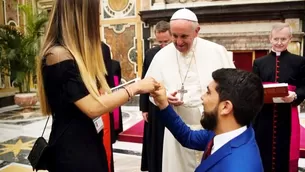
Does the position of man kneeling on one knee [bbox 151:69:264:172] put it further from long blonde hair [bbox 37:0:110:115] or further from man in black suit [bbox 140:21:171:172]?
man in black suit [bbox 140:21:171:172]

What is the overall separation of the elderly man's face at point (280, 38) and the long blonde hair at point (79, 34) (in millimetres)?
1921

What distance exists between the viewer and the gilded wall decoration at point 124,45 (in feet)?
28.0

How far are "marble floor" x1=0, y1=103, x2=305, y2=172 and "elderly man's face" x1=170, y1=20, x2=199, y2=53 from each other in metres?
1.92

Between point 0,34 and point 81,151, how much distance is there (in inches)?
244

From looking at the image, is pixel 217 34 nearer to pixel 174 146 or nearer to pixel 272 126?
pixel 272 126

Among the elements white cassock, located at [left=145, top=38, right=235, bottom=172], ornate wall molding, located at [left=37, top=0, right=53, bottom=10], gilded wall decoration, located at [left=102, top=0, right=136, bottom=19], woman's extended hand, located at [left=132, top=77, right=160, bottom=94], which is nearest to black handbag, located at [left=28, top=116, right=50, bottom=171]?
woman's extended hand, located at [left=132, top=77, right=160, bottom=94]

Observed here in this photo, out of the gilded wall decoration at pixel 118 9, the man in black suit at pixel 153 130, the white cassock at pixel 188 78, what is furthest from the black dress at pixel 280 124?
the gilded wall decoration at pixel 118 9

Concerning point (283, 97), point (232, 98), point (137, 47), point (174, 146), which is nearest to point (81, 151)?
point (232, 98)

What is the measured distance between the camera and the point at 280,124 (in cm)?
284

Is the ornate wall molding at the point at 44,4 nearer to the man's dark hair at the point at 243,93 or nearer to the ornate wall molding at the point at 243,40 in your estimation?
the ornate wall molding at the point at 243,40

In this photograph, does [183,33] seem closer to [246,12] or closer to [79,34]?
[79,34]

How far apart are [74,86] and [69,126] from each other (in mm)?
215

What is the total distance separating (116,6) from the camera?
28.3ft

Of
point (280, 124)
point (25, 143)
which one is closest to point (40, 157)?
point (280, 124)
